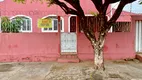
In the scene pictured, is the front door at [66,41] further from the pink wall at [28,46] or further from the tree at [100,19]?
the tree at [100,19]

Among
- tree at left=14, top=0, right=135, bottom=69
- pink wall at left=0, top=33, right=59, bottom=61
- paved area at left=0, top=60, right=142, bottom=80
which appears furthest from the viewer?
pink wall at left=0, top=33, right=59, bottom=61

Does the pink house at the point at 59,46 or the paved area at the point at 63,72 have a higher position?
the pink house at the point at 59,46

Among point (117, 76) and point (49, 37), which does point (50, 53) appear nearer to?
point (49, 37)

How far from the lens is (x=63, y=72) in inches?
366

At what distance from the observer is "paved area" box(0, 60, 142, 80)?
28.0ft

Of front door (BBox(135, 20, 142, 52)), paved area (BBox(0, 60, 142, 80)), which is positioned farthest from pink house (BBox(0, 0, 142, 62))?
paved area (BBox(0, 60, 142, 80))

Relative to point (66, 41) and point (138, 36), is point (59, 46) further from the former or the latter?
point (138, 36)

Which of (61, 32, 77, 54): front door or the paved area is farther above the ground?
(61, 32, 77, 54): front door

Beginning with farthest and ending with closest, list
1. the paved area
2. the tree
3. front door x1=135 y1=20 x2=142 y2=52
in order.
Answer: front door x1=135 y1=20 x2=142 y2=52, the tree, the paved area

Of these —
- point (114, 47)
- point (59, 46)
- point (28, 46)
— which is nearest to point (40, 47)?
point (28, 46)

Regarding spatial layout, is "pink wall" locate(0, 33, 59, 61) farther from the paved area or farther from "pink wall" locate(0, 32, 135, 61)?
the paved area

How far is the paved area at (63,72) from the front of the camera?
8539mm

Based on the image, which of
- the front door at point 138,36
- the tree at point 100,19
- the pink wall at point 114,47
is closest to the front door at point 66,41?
the pink wall at point 114,47

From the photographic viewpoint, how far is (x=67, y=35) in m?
12.0
